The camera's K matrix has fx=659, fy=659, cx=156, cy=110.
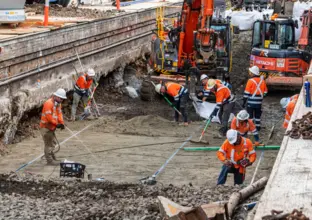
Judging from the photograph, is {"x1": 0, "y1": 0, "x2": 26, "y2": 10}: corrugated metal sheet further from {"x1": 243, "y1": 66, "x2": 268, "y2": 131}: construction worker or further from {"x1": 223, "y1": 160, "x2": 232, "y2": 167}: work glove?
{"x1": 223, "y1": 160, "x2": 232, "y2": 167}: work glove

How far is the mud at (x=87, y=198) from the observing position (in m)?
9.03

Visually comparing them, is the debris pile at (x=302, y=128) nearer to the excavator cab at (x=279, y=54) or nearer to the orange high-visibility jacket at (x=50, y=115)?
the orange high-visibility jacket at (x=50, y=115)

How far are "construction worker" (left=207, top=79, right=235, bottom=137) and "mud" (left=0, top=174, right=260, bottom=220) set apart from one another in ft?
18.4

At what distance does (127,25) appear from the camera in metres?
26.3

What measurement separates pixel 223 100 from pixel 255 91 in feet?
2.69

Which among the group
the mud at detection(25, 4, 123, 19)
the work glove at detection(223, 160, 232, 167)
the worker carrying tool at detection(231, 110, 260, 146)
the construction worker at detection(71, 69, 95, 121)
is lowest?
the construction worker at detection(71, 69, 95, 121)

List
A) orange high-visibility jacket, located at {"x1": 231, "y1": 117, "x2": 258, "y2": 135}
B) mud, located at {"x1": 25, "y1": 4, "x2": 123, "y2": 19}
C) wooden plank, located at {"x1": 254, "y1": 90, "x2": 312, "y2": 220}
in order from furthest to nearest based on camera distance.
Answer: mud, located at {"x1": 25, "y1": 4, "x2": 123, "y2": 19}, orange high-visibility jacket, located at {"x1": 231, "y1": 117, "x2": 258, "y2": 135}, wooden plank, located at {"x1": 254, "y1": 90, "x2": 312, "y2": 220}

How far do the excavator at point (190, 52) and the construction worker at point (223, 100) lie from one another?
3124 mm

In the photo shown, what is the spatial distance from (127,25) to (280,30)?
7.26 meters

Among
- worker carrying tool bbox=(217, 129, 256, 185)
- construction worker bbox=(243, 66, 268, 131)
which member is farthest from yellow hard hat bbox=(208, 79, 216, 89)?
worker carrying tool bbox=(217, 129, 256, 185)

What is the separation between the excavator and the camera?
778 inches

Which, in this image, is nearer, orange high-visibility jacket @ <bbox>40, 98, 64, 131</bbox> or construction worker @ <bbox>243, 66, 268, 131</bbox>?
orange high-visibility jacket @ <bbox>40, 98, 64, 131</bbox>

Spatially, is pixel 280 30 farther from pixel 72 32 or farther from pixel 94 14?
pixel 94 14

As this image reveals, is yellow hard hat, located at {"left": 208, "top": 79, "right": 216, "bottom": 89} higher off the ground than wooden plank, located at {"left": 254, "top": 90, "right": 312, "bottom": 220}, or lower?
lower
